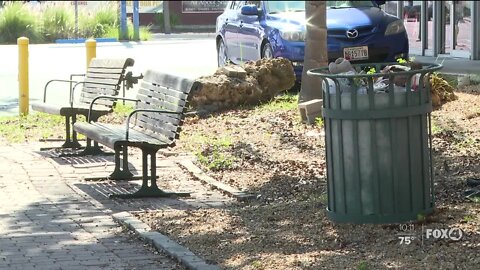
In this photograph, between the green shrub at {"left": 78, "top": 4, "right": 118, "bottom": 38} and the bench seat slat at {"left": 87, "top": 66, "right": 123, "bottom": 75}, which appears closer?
the bench seat slat at {"left": 87, "top": 66, "right": 123, "bottom": 75}

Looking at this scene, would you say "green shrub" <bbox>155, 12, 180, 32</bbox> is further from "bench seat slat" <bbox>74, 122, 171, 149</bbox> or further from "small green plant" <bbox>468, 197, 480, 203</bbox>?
"small green plant" <bbox>468, 197, 480, 203</bbox>

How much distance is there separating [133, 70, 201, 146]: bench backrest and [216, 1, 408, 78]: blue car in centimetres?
651

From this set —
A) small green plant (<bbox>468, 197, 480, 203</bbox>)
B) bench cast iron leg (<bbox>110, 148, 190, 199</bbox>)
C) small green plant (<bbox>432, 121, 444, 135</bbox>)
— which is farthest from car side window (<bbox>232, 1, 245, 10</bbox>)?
small green plant (<bbox>468, 197, 480, 203</bbox>)

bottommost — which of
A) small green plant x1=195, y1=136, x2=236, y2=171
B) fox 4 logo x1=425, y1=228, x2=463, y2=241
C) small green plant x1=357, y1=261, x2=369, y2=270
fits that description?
small green plant x1=195, y1=136, x2=236, y2=171

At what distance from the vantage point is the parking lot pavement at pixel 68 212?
7480mm

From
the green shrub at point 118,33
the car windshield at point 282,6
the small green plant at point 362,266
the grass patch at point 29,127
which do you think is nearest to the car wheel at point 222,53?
the car windshield at point 282,6

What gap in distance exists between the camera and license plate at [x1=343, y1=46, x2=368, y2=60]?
1742 centimetres

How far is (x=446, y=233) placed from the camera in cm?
712

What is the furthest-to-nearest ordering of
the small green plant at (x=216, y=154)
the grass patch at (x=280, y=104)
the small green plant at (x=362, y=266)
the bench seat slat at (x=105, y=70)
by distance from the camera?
1. the grass patch at (x=280, y=104)
2. the bench seat slat at (x=105, y=70)
3. the small green plant at (x=216, y=154)
4. the small green plant at (x=362, y=266)

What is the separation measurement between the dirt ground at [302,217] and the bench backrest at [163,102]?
30.9 inches

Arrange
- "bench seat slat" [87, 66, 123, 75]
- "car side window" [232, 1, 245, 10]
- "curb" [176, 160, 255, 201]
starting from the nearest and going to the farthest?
"curb" [176, 160, 255, 201] < "bench seat slat" [87, 66, 123, 75] < "car side window" [232, 1, 245, 10]

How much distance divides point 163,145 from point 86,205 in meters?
0.84

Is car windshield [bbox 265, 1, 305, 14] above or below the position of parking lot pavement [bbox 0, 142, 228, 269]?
above

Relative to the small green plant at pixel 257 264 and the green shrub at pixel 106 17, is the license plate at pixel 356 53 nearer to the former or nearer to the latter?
the small green plant at pixel 257 264
